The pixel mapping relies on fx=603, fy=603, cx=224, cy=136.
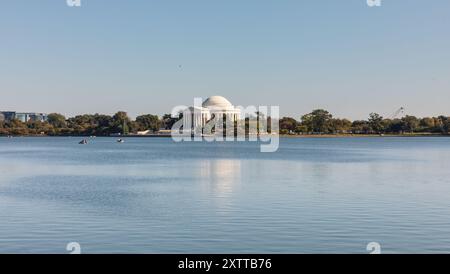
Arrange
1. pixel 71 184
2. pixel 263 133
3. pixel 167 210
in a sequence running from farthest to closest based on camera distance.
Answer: pixel 263 133 → pixel 71 184 → pixel 167 210

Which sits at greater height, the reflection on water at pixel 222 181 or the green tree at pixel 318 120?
the green tree at pixel 318 120

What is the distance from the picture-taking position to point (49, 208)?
23094 millimetres

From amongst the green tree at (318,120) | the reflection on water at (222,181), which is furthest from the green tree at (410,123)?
the reflection on water at (222,181)

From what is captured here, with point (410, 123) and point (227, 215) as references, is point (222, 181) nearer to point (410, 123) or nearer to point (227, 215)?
point (227, 215)

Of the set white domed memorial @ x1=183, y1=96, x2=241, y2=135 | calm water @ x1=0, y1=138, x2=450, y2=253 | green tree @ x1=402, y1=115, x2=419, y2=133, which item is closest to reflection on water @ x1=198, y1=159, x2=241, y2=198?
calm water @ x1=0, y1=138, x2=450, y2=253

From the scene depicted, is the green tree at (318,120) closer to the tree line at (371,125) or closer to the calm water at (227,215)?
the tree line at (371,125)

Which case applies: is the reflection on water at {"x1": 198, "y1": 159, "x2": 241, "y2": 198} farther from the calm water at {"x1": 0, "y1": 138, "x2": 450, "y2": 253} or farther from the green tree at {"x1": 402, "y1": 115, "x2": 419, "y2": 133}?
the green tree at {"x1": 402, "y1": 115, "x2": 419, "y2": 133}

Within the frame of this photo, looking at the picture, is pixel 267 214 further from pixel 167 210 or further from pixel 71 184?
pixel 71 184

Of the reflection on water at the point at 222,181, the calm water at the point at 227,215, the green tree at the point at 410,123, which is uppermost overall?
the green tree at the point at 410,123

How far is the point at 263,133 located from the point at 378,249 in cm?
15422

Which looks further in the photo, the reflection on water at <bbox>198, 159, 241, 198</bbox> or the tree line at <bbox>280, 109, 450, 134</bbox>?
the tree line at <bbox>280, 109, 450, 134</bbox>
